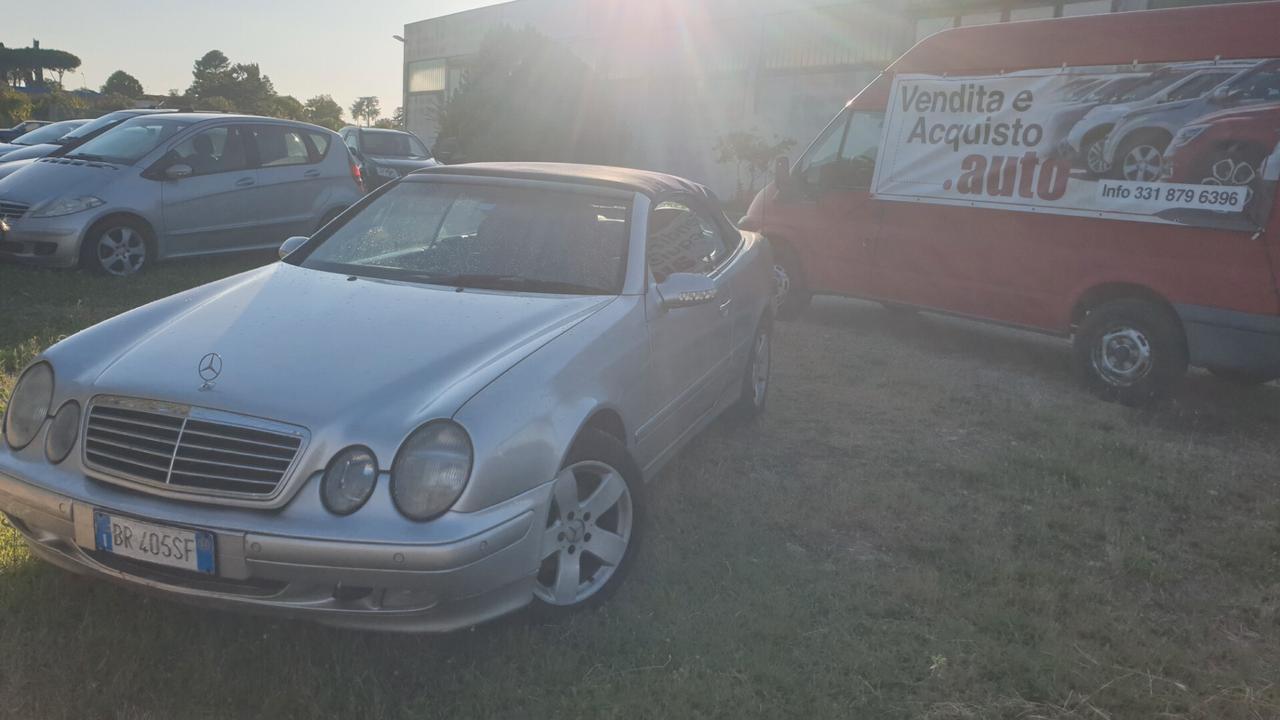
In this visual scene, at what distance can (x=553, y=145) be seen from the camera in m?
27.8

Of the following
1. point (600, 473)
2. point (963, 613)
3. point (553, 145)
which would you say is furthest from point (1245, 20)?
point (553, 145)

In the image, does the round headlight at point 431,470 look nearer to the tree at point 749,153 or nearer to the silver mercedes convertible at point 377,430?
the silver mercedes convertible at point 377,430

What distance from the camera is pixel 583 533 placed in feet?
11.1

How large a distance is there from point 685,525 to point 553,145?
24.6 metres

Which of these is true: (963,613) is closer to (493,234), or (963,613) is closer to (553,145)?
(493,234)

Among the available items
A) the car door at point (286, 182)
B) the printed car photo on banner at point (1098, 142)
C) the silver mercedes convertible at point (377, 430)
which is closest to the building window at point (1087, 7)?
the printed car photo on banner at point (1098, 142)

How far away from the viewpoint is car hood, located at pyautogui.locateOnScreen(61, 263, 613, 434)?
289cm

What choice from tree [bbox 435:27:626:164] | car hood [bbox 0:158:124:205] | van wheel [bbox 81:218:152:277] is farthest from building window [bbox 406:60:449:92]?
van wheel [bbox 81:218:152:277]

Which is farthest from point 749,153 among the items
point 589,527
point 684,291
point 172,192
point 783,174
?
point 589,527

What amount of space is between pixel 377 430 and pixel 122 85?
81342mm

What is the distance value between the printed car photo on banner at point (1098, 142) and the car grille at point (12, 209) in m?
7.35

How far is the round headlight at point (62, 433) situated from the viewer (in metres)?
2.98

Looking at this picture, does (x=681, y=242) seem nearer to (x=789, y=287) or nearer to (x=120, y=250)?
(x=789, y=287)

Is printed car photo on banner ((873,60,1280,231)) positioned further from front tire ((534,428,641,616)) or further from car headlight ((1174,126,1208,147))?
front tire ((534,428,641,616))
